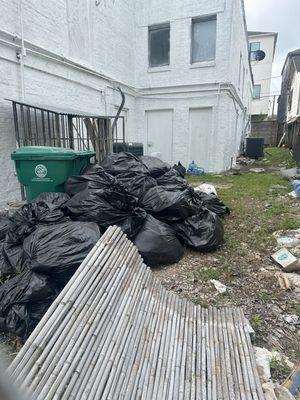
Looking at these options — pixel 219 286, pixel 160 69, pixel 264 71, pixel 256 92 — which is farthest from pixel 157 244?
pixel 264 71

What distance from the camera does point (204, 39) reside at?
9203 mm

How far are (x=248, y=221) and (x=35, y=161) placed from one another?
3.26 m

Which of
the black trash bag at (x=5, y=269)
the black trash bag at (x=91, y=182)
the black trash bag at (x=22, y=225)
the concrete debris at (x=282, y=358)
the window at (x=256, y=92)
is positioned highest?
the window at (x=256, y=92)

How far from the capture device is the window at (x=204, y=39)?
905 centimetres

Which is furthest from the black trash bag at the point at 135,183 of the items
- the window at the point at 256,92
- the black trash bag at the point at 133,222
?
the window at the point at 256,92

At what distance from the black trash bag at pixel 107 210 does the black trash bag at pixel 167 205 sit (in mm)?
304

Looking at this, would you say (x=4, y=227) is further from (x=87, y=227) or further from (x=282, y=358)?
(x=282, y=358)

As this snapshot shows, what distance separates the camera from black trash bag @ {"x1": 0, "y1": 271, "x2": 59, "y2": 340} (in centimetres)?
214

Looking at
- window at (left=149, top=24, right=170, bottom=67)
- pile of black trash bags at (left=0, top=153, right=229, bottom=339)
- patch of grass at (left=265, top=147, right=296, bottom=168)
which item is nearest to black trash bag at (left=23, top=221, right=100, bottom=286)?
pile of black trash bags at (left=0, top=153, right=229, bottom=339)

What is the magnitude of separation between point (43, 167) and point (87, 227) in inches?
55.8

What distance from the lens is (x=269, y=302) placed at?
2.52 meters

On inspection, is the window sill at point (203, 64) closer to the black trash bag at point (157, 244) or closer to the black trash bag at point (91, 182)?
the black trash bag at point (91, 182)

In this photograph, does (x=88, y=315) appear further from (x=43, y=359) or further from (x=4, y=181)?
(x=4, y=181)

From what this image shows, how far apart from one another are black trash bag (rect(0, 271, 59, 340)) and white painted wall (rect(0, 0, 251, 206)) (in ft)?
10.6
